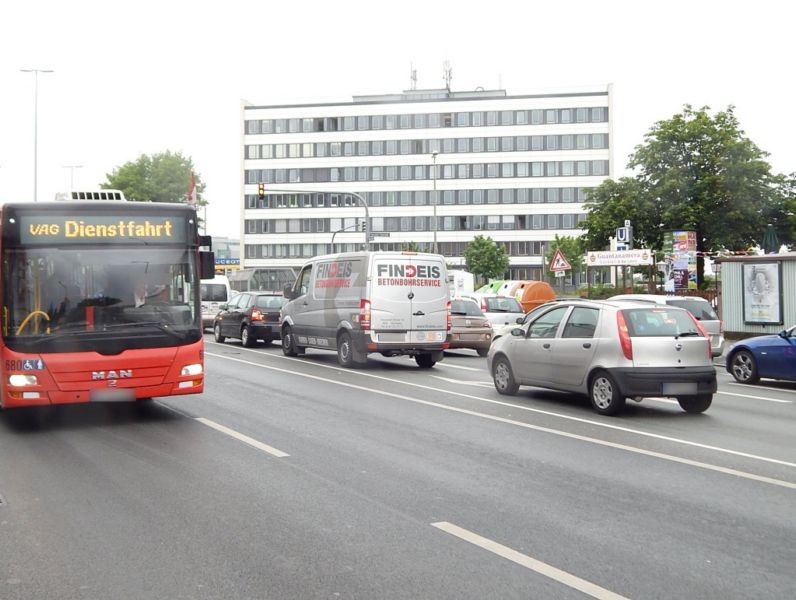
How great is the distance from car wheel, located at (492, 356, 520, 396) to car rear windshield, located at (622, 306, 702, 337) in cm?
258

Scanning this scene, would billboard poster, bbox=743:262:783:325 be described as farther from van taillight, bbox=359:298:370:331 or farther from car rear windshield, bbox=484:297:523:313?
van taillight, bbox=359:298:370:331

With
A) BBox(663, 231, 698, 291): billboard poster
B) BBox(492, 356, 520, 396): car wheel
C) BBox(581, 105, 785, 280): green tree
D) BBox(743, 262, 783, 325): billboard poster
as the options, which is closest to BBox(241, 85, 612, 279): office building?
BBox(581, 105, 785, 280): green tree

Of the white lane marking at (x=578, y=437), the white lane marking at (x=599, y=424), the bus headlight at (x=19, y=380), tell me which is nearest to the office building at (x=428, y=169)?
the white lane marking at (x=599, y=424)

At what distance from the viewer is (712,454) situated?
29.5 feet

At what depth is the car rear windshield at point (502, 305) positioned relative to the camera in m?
27.1

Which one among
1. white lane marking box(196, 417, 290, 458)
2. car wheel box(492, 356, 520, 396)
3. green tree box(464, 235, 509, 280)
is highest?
green tree box(464, 235, 509, 280)

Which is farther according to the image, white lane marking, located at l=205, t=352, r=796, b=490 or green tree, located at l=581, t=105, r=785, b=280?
green tree, located at l=581, t=105, r=785, b=280

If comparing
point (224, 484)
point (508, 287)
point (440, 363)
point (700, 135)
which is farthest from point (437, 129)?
point (224, 484)

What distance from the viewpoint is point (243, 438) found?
377 inches

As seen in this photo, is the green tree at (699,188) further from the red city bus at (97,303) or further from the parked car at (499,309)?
the red city bus at (97,303)

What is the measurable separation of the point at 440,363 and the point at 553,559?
1568cm

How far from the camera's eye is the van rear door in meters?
18.3

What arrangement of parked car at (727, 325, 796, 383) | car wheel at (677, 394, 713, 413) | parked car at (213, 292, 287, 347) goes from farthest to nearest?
parked car at (213, 292, 287, 347)
parked car at (727, 325, 796, 383)
car wheel at (677, 394, 713, 413)

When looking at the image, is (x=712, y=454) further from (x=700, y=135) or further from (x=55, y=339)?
(x=700, y=135)
